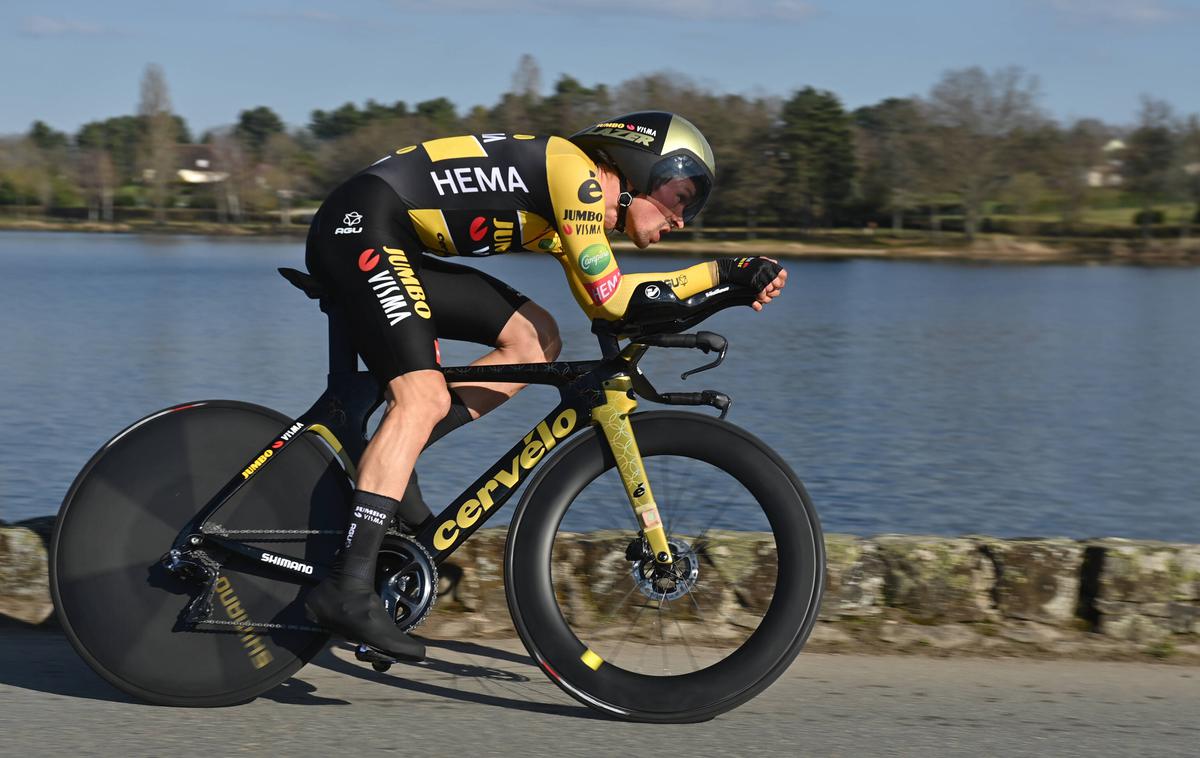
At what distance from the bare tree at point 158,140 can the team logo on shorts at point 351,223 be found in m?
137

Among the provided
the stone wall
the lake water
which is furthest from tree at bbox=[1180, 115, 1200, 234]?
the stone wall

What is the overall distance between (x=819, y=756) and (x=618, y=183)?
1745mm

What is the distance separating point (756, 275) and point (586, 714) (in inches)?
53.6

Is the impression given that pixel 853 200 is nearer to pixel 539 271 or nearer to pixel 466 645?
pixel 539 271

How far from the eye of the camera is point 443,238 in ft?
13.5

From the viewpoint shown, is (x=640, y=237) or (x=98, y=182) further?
(x=98, y=182)

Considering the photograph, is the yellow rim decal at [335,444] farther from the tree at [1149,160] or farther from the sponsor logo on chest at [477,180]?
the tree at [1149,160]

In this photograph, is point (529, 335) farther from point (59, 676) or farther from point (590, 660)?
point (59, 676)

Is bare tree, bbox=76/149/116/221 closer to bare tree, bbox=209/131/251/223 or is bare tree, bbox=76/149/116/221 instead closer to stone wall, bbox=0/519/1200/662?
bare tree, bbox=209/131/251/223

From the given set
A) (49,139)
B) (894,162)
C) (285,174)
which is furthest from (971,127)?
(49,139)

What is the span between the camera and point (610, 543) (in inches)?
188

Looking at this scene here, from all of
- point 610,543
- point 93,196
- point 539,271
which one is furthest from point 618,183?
point 93,196

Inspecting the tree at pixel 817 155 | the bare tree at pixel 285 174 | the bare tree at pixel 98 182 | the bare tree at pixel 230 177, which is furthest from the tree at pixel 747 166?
the bare tree at pixel 98 182

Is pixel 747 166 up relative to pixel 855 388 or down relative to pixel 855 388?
up
